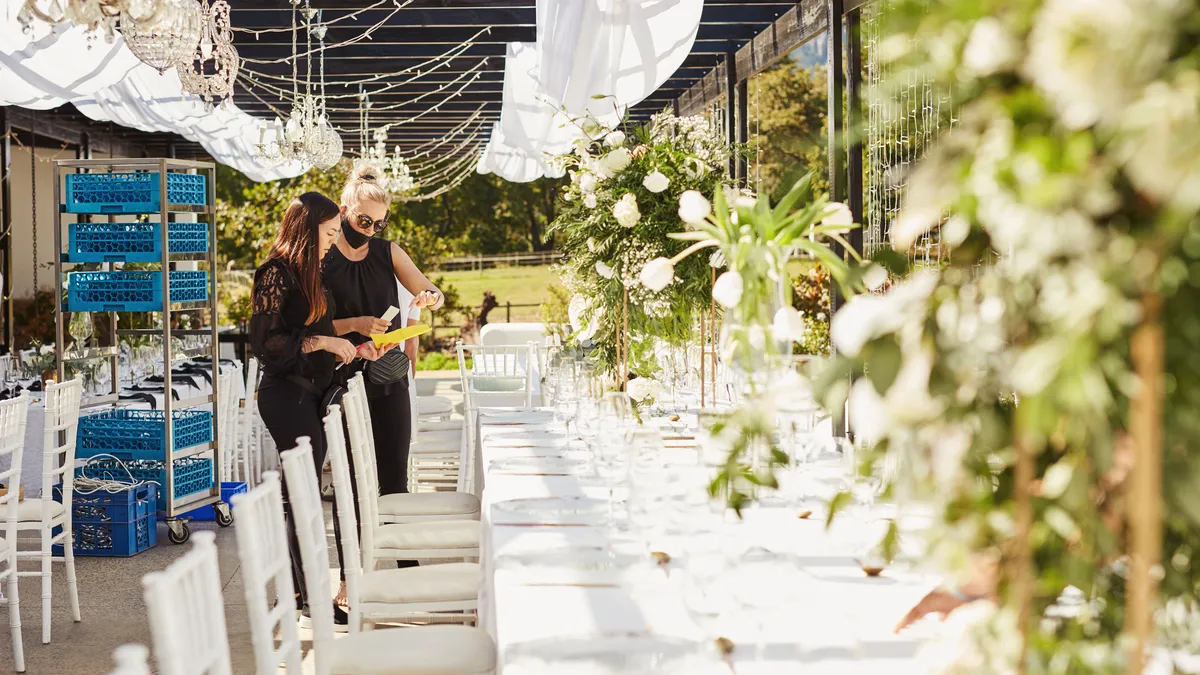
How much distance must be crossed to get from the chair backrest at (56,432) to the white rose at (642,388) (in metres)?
2.16

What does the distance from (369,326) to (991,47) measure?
401cm

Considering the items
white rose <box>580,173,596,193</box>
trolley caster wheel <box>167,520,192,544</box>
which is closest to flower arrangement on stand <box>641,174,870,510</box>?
white rose <box>580,173,596,193</box>

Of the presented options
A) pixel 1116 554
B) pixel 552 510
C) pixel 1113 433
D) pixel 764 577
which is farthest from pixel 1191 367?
pixel 552 510

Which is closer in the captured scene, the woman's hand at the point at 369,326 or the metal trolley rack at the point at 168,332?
the woman's hand at the point at 369,326

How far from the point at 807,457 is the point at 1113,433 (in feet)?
5.57

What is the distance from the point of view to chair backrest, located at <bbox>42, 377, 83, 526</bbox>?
4.40 m

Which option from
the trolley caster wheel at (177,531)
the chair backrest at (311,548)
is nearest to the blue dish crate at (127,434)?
the trolley caster wheel at (177,531)

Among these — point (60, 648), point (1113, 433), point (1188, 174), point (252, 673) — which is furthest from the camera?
point (60, 648)

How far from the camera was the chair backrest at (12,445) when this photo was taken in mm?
4055

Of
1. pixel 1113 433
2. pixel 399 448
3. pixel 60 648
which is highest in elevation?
pixel 1113 433

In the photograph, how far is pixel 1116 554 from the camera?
1.02 metres

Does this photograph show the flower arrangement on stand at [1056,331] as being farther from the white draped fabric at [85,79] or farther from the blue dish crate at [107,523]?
the blue dish crate at [107,523]

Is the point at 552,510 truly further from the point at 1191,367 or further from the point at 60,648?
the point at 60,648

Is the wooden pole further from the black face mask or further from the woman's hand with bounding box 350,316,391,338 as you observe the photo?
the black face mask
